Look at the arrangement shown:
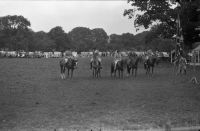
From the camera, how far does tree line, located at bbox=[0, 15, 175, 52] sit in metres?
115

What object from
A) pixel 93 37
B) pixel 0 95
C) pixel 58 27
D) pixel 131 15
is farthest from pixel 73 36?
pixel 0 95

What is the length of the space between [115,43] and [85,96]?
535 feet

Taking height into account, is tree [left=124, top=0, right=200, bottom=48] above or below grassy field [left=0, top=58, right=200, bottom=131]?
above

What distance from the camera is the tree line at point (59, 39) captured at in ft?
378

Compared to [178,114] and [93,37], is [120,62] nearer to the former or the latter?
[178,114]

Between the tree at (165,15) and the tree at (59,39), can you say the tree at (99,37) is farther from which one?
the tree at (165,15)

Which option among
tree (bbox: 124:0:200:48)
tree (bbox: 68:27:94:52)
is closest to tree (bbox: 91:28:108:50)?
tree (bbox: 68:27:94:52)

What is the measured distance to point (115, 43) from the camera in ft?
595

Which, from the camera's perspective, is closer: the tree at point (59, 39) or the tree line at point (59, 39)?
the tree line at point (59, 39)

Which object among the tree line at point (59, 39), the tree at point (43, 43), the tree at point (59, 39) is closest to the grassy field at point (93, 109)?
the tree line at point (59, 39)

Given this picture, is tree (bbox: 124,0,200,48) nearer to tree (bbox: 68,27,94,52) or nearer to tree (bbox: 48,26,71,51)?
tree (bbox: 48,26,71,51)

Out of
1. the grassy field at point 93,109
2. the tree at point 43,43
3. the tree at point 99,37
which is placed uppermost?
the tree at point 99,37

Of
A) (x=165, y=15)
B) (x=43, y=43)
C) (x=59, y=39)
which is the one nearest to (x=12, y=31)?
(x=43, y=43)

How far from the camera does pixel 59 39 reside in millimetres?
143500
